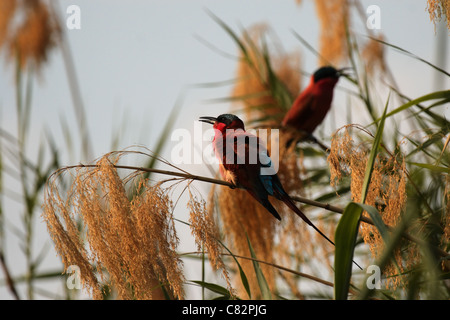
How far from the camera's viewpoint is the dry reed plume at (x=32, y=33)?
7.77 feet

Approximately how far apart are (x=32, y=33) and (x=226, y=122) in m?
1.25

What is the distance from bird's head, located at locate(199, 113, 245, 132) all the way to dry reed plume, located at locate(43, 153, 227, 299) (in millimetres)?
555

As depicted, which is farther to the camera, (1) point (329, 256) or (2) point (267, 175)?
(1) point (329, 256)

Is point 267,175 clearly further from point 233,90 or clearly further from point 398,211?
point 233,90

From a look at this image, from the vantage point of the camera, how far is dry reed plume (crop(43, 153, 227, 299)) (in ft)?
3.36

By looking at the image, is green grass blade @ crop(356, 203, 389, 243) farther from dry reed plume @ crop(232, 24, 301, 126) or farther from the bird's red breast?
the bird's red breast

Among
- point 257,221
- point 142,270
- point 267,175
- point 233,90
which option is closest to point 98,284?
point 142,270

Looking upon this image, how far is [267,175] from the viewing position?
1.39 m

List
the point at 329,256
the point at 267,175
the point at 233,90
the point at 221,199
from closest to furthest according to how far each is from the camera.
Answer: the point at 267,175, the point at 221,199, the point at 329,256, the point at 233,90

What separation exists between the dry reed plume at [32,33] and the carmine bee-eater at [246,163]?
3.86ft

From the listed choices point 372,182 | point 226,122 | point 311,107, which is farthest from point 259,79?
point 372,182

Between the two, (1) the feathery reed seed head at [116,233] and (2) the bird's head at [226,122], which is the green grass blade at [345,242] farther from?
(2) the bird's head at [226,122]

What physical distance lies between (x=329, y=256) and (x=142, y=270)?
1150 millimetres

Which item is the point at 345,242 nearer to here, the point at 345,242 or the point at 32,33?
the point at 345,242
